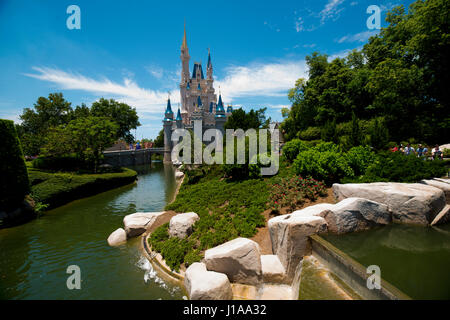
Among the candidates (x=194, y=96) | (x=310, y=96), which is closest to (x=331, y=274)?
(x=310, y=96)

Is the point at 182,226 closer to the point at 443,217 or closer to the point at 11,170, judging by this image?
the point at 443,217

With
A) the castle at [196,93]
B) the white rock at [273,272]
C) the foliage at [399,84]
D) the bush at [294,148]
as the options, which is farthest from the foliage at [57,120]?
the foliage at [399,84]

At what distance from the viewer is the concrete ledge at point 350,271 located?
3301 mm

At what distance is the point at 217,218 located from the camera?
28.1 feet

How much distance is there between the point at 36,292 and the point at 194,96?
205 ft

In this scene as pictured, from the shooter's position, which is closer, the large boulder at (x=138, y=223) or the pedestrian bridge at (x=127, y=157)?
the large boulder at (x=138, y=223)

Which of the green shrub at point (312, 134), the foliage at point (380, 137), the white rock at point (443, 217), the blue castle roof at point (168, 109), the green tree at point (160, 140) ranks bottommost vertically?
the white rock at point (443, 217)

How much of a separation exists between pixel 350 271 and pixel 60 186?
1836cm

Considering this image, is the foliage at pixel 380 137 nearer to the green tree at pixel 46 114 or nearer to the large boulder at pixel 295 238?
the large boulder at pixel 295 238

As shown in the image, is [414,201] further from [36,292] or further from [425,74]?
[425,74]

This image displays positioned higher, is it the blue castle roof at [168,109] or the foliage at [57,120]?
the blue castle roof at [168,109]

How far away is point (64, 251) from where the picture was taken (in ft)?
26.4

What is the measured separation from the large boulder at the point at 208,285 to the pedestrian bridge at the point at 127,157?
4028 centimetres

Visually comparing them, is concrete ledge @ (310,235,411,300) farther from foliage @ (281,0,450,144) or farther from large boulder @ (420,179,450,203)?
foliage @ (281,0,450,144)
